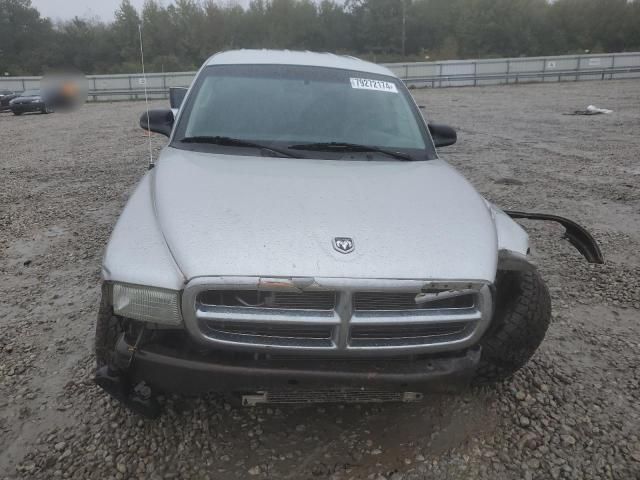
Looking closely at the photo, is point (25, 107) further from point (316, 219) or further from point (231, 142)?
point (316, 219)

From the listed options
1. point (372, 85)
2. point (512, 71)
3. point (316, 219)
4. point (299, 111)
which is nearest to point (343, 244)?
point (316, 219)

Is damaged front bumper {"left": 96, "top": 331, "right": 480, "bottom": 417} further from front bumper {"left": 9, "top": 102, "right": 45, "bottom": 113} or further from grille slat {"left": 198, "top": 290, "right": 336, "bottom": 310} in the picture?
front bumper {"left": 9, "top": 102, "right": 45, "bottom": 113}

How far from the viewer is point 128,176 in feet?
24.3

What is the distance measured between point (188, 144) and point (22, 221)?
3351 millimetres

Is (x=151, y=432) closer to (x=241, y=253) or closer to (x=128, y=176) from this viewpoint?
(x=241, y=253)

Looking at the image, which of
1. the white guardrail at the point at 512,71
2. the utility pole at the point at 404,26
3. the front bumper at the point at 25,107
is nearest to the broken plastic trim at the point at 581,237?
the front bumper at the point at 25,107

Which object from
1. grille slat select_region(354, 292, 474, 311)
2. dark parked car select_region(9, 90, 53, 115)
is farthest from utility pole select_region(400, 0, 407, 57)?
grille slat select_region(354, 292, 474, 311)

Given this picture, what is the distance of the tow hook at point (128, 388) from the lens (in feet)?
6.44

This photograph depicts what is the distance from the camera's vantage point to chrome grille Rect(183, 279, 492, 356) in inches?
75.4

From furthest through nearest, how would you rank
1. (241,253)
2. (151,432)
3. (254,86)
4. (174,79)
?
1. (174,79)
2. (254,86)
3. (151,432)
4. (241,253)

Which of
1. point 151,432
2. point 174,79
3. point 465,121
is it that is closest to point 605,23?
point 174,79

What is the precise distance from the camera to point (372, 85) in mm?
3576

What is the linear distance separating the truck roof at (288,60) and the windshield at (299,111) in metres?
0.09

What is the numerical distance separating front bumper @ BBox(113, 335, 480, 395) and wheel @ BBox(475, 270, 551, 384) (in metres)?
0.37
